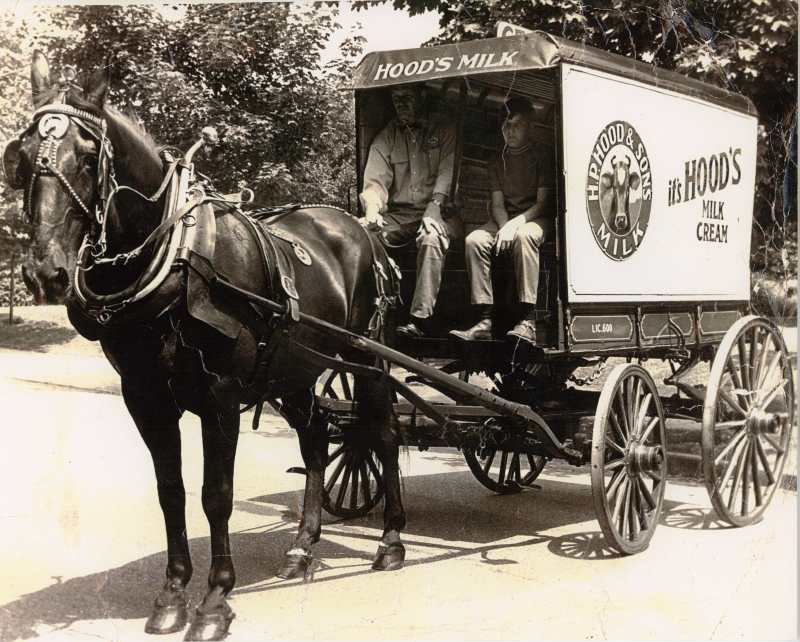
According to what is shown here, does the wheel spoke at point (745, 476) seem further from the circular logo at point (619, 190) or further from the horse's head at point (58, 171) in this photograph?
the horse's head at point (58, 171)

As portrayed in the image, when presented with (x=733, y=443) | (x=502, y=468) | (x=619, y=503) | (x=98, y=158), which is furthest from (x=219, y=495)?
(x=733, y=443)

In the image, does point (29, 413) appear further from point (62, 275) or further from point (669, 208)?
point (669, 208)

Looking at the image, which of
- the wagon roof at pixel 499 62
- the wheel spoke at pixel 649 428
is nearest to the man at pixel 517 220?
the wagon roof at pixel 499 62

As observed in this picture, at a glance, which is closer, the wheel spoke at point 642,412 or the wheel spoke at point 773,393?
the wheel spoke at point 642,412

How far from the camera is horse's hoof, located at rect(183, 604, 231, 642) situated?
11.7ft

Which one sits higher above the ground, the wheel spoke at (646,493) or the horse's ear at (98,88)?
the horse's ear at (98,88)

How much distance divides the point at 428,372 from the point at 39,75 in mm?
2317

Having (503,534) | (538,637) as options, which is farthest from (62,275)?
(503,534)

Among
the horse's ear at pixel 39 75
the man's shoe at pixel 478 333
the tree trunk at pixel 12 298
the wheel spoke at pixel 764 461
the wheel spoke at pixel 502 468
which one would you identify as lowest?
the wheel spoke at pixel 502 468

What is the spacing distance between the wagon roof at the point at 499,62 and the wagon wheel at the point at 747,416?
1723 millimetres

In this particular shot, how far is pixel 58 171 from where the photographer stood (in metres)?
3.04

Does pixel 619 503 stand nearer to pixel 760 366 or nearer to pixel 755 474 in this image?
pixel 755 474

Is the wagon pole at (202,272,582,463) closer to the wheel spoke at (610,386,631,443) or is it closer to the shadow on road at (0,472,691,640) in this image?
the wheel spoke at (610,386,631,443)

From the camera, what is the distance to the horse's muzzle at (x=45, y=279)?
2.97 meters
